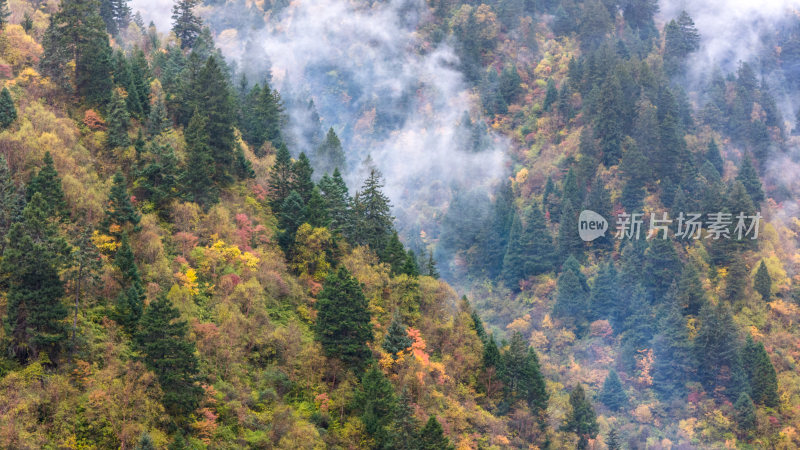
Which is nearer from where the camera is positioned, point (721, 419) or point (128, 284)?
point (128, 284)

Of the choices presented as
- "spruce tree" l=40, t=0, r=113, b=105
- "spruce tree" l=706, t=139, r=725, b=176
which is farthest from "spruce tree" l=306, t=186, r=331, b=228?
"spruce tree" l=706, t=139, r=725, b=176

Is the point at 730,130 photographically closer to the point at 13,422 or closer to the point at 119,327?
the point at 119,327

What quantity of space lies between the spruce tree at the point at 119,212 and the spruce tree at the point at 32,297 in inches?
401

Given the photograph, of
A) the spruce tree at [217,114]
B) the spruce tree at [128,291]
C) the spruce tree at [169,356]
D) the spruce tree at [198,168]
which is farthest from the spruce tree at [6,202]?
the spruce tree at [217,114]

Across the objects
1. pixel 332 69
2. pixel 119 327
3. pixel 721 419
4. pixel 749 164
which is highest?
pixel 332 69

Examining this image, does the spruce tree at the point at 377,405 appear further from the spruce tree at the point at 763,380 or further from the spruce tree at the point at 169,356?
the spruce tree at the point at 763,380

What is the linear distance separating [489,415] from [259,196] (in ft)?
108

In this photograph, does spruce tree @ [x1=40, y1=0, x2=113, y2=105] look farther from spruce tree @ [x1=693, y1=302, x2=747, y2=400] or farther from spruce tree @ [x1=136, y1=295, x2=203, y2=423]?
spruce tree @ [x1=693, y1=302, x2=747, y2=400]

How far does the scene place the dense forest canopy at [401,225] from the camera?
59406mm

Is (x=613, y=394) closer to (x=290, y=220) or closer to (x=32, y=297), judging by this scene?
(x=290, y=220)

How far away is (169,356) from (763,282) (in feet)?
281

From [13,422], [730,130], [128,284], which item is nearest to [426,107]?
[730,130]

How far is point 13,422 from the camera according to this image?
49.2m

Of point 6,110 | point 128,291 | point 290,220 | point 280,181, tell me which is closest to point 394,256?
point 290,220
